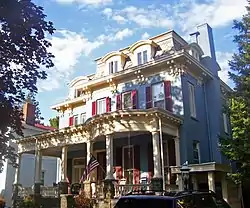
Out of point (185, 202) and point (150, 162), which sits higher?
point (150, 162)

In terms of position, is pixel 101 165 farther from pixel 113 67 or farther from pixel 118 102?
pixel 113 67

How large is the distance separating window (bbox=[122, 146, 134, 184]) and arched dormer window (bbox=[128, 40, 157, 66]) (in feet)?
18.2

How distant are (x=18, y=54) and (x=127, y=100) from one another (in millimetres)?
8258

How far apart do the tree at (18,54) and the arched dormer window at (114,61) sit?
7693 millimetres

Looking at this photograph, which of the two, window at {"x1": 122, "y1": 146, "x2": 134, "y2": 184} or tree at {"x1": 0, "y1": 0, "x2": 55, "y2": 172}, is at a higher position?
tree at {"x1": 0, "y1": 0, "x2": 55, "y2": 172}

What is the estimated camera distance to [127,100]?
18.5 meters

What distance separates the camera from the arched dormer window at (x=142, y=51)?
1847cm

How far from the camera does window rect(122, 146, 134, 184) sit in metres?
17.3

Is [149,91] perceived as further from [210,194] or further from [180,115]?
[210,194]

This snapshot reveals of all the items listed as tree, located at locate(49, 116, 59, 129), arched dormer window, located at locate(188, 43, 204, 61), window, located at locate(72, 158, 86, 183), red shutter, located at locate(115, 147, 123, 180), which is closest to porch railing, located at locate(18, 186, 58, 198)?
window, located at locate(72, 158, 86, 183)

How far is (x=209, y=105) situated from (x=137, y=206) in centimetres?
1384

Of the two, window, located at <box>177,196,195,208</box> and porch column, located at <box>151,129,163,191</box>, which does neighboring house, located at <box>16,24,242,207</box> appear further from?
window, located at <box>177,196,195,208</box>

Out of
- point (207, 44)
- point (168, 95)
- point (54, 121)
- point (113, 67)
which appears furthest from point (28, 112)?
point (54, 121)

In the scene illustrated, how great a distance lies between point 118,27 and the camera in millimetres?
12445
